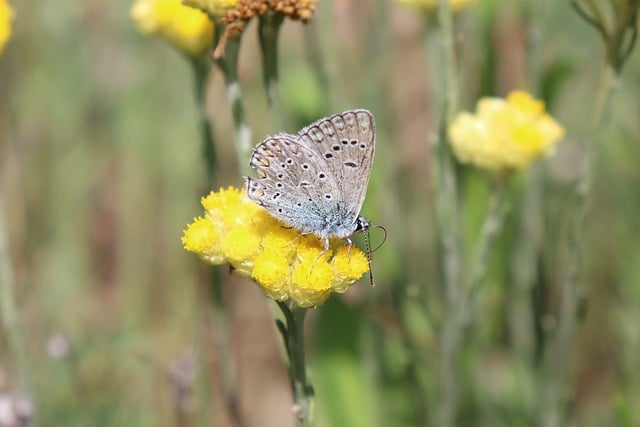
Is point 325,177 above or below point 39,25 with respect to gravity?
below

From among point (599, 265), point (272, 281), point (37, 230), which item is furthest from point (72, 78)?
point (272, 281)

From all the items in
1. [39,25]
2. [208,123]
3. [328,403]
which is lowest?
[328,403]

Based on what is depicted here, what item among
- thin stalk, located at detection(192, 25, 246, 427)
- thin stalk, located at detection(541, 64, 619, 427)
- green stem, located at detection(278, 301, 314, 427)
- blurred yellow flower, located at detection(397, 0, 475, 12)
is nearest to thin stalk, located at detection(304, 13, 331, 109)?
blurred yellow flower, located at detection(397, 0, 475, 12)

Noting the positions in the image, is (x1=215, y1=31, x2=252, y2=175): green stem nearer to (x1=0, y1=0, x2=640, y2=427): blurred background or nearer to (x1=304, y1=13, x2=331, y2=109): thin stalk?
(x1=0, y1=0, x2=640, y2=427): blurred background

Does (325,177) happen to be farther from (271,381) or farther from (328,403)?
(271,381)

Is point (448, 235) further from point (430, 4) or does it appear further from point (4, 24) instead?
point (4, 24)

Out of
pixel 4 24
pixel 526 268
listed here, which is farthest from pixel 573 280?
pixel 4 24
